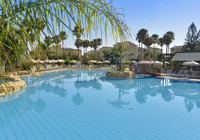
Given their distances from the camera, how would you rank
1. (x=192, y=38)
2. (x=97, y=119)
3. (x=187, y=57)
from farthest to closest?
(x=192, y=38) → (x=187, y=57) → (x=97, y=119)

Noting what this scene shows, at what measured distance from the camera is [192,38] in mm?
47656

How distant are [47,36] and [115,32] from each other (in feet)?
1.83

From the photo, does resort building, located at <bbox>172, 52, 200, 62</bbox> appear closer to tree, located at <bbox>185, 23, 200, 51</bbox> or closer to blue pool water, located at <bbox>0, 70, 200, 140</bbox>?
blue pool water, located at <bbox>0, 70, 200, 140</bbox>

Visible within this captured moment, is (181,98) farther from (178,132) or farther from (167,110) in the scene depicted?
(178,132)

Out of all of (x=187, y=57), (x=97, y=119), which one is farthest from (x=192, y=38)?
(x=97, y=119)

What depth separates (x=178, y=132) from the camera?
5.45m

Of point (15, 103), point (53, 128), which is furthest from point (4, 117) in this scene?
point (53, 128)

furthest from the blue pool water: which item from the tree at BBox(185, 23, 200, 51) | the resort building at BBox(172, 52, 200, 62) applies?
the tree at BBox(185, 23, 200, 51)

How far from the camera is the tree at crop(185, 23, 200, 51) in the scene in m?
47.1

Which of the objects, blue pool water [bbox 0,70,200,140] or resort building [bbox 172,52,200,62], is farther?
resort building [bbox 172,52,200,62]

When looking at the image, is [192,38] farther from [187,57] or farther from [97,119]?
[97,119]

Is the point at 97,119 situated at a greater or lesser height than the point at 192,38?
lesser

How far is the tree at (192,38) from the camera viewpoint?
4712cm

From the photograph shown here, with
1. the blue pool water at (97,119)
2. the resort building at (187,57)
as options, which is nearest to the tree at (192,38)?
the resort building at (187,57)
